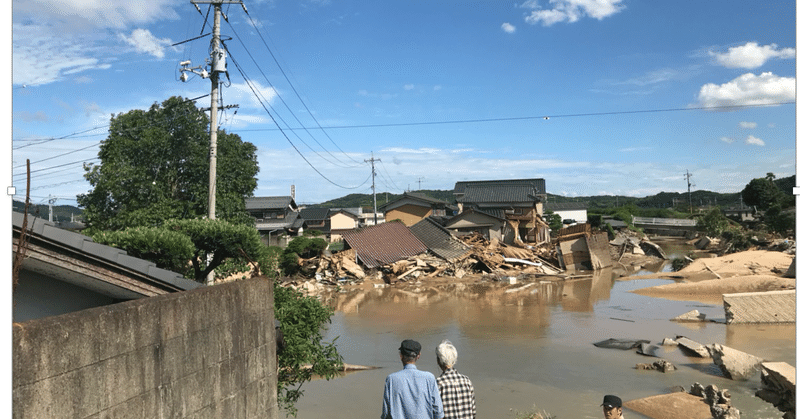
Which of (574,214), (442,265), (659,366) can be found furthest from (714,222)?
(659,366)

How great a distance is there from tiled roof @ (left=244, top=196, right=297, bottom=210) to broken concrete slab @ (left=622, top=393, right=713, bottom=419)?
126 ft

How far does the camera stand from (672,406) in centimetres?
809

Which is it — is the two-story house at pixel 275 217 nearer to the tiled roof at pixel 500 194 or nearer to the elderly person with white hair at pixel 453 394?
the tiled roof at pixel 500 194

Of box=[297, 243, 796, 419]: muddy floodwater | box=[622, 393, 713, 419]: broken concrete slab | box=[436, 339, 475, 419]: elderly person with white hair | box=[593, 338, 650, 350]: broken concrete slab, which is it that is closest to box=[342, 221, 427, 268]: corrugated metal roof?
box=[297, 243, 796, 419]: muddy floodwater

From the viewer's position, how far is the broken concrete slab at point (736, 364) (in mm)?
9609

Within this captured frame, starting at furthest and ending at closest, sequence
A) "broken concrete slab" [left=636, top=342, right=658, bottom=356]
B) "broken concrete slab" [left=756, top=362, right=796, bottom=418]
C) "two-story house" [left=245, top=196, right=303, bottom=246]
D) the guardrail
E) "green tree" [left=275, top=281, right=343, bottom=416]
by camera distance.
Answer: the guardrail, "two-story house" [left=245, top=196, right=303, bottom=246], "broken concrete slab" [left=636, top=342, right=658, bottom=356], "broken concrete slab" [left=756, top=362, right=796, bottom=418], "green tree" [left=275, top=281, right=343, bottom=416]

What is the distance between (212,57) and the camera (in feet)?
43.8

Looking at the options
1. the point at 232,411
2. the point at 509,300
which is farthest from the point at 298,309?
the point at 509,300

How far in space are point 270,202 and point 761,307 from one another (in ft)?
123

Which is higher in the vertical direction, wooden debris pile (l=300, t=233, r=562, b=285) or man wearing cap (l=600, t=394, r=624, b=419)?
man wearing cap (l=600, t=394, r=624, b=419)

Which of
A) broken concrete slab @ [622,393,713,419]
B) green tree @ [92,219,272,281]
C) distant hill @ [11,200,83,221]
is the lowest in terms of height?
broken concrete slab @ [622,393,713,419]

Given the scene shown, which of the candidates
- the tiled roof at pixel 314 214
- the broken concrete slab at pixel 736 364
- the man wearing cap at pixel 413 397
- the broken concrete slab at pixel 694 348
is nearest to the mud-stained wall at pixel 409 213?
the tiled roof at pixel 314 214

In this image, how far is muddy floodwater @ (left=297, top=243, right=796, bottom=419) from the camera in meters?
9.03

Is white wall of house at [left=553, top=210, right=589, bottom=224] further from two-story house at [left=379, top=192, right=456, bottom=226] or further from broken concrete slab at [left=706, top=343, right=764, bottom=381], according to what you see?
broken concrete slab at [left=706, top=343, right=764, bottom=381]
